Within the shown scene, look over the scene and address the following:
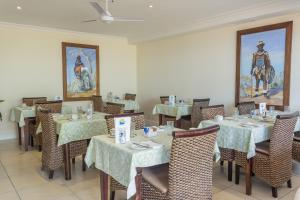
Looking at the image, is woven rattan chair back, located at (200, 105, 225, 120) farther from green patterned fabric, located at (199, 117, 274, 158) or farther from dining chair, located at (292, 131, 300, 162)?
dining chair, located at (292, 131, 300, 162)

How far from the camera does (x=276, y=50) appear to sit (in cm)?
471

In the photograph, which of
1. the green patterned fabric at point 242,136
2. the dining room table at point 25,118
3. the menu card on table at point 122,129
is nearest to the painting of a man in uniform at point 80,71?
the dining room table at point 25,118

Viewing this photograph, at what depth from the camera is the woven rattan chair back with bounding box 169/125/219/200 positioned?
1973mm

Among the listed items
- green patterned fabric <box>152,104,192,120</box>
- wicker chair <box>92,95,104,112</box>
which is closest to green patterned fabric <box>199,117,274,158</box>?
green patterned fabric <box>152,104,192,120</box>

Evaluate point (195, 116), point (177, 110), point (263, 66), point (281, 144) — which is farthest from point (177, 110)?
point (281, 144)

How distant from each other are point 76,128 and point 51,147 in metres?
0.43

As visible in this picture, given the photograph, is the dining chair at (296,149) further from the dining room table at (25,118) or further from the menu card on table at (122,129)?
the dining room table at (25,118)

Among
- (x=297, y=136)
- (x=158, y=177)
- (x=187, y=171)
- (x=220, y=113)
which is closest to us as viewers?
(x=187, y=171)

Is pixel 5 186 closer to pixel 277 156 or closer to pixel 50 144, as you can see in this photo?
pixel 50 144

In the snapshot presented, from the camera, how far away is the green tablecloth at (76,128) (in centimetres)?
348

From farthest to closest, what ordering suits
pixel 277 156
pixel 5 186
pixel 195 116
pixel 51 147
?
pixel 195 116
pixel 51 147
pixel 5 186
pixel 277 156

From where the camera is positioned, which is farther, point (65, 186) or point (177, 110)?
point (177, 110)

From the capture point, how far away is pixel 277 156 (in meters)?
3.00

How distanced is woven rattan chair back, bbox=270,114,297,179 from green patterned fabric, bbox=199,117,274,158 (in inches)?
8.2
